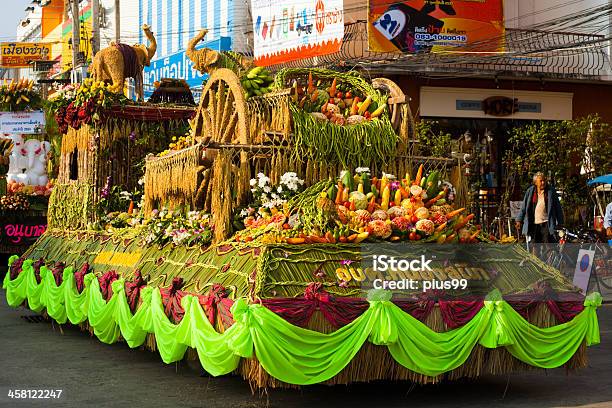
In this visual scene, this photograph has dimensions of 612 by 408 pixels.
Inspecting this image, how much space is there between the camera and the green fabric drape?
6.93 metres

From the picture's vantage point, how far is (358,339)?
7145 mm

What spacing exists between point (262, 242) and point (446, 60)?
16142 mm

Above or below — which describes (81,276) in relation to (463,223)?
below

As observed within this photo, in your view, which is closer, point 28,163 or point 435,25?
point 28,163

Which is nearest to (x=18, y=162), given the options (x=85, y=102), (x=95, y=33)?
(x=95, y=33)

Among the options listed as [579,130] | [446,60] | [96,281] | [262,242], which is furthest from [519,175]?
[262,242]

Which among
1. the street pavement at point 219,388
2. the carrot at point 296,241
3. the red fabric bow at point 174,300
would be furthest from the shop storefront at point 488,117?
the carrot at point 296,241

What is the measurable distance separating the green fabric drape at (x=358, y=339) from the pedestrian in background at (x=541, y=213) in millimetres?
7217

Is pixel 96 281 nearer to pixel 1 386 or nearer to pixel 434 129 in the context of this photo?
pixel 1 386

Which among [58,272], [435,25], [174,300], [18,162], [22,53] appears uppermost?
[22,53]

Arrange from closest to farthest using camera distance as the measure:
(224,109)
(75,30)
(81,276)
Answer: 1. (224,109)
2. (81,276)
3. (75,30)

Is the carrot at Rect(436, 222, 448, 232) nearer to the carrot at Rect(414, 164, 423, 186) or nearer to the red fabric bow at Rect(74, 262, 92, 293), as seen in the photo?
the carrot at Rect(414, 164, 423, 186)

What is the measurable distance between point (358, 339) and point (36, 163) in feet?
50.7

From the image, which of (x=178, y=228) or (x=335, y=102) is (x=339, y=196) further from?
(x=335, y=102)
